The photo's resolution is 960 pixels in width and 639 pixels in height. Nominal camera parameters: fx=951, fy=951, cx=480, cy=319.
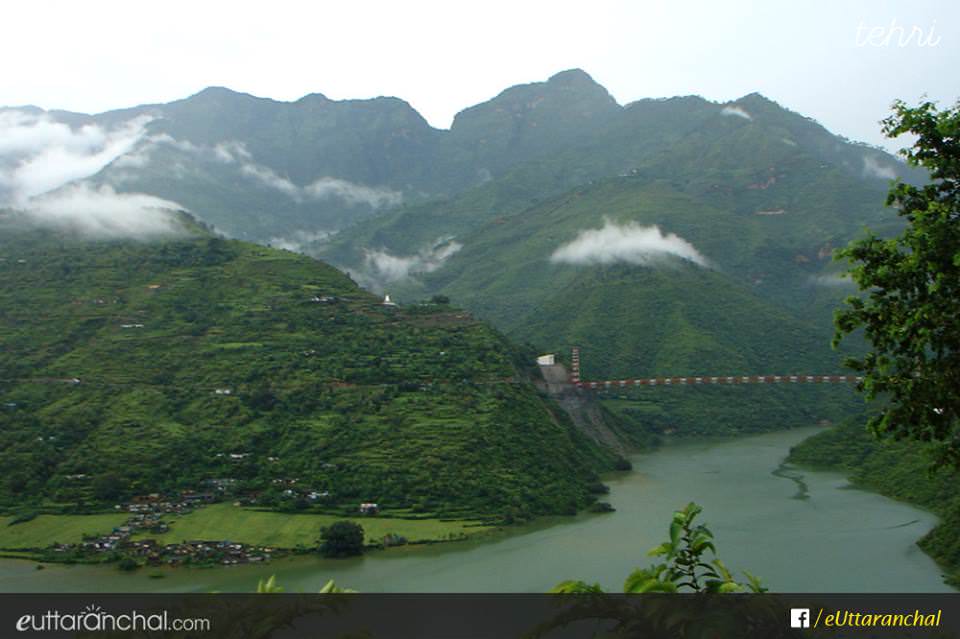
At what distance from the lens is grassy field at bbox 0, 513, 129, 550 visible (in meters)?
24.3

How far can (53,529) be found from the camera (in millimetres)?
24875

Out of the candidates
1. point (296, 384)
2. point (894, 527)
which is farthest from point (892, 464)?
point (296, 384)

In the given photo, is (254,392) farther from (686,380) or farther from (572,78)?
(572,78)

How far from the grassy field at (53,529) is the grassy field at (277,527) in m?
1.36

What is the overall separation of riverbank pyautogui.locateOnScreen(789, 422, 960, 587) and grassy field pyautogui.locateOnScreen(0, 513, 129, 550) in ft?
67.0

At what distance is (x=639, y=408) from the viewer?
167 ft

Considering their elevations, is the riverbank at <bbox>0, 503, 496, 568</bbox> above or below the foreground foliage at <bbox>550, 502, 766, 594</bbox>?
below

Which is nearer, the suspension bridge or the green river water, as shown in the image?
the green river water

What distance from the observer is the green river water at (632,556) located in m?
21.7
